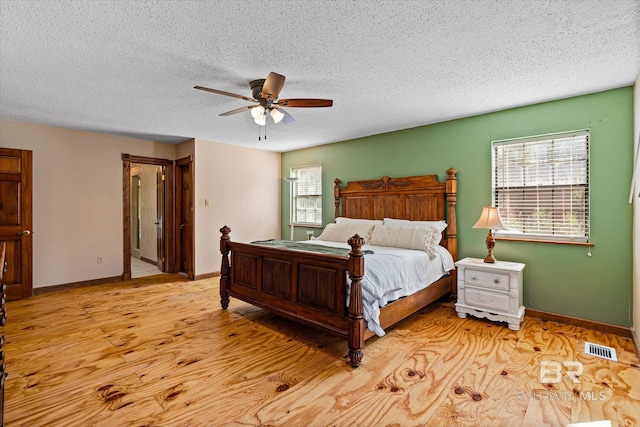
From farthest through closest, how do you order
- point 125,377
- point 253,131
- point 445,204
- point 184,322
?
point 253,131, point 445,204, point 184,322, point 125,377

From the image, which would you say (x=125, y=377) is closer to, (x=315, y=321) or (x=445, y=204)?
(x=315, y=321)

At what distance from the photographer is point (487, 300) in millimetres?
3367

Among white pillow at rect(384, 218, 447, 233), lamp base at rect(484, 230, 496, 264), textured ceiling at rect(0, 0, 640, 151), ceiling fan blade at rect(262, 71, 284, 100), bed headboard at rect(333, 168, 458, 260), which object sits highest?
textured ceiling at rect(0, 0, 640, 151)

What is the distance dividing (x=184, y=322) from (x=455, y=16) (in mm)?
3593

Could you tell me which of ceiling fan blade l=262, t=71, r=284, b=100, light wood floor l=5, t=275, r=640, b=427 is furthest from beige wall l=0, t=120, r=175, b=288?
ceiling fan blade l=262, t=71, r=284, b=100

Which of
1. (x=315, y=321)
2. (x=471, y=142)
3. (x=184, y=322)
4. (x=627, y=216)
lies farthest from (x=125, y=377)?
(x=627, y=216)

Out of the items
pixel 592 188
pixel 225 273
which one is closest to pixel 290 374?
pixel 225 273

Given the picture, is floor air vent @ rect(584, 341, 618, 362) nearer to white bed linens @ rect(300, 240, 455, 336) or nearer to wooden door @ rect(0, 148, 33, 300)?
white bed linens @ rect(300, 240, 455, 336)

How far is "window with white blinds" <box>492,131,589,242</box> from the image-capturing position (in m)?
3.27

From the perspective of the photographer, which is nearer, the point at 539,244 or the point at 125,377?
the point at 125,377

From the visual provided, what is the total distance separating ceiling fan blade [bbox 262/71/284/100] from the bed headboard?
253cm

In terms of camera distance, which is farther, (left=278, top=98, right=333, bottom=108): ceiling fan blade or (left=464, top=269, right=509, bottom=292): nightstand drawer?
(left=464, top=269, right=509, bottom=292): nightstand drawer

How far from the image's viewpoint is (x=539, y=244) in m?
3.49

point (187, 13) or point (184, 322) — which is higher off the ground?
point (187, 13)
